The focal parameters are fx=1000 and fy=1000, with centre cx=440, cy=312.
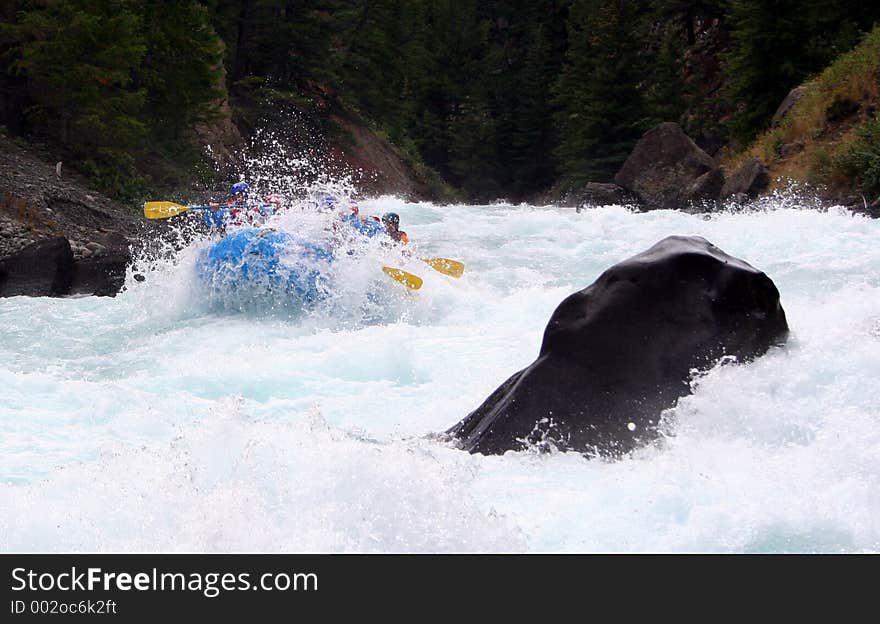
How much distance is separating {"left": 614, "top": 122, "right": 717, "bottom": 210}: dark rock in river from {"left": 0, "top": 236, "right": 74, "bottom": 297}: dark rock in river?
13500 mm

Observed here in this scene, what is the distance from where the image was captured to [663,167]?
75.5 ft

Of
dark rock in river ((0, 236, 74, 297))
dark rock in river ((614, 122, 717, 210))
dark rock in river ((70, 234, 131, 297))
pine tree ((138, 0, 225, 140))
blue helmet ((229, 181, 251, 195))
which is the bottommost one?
dark rock in river ((70, 234, 131, 297))

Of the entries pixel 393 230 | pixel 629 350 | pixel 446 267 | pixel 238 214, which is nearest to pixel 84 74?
pixel 238 214

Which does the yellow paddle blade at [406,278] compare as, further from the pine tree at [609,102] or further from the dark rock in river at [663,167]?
the pine tree at [609,102]

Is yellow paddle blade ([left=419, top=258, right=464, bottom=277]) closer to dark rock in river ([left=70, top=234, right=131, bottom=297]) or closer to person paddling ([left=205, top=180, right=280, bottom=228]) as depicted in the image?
person paddling ([left=205, top=180, right=280, bottom=228])

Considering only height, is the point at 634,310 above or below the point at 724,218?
above

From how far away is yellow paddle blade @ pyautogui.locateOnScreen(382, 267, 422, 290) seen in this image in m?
9.97

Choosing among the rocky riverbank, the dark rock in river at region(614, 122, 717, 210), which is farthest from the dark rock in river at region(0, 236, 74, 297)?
the dark rock in river at region(614, 122, 717, 210)

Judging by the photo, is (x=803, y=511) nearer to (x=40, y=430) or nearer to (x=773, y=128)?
(x=40, y=430)

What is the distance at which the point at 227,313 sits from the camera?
10.2 meters

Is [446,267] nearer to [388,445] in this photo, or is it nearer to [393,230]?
[393,230]

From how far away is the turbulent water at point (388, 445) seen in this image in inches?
152

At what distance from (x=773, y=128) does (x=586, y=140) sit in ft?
40.6
